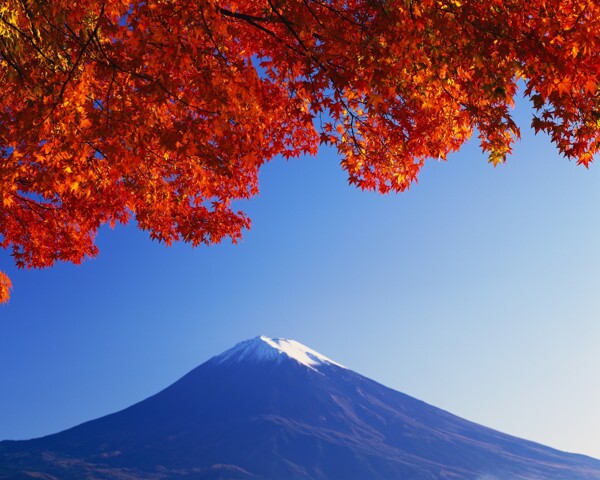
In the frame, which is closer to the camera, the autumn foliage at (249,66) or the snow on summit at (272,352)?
the autumn foliage at (249,66)

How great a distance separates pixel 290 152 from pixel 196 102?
224 centimetres

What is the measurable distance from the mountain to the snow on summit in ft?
11.2

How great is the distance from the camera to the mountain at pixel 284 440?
111m

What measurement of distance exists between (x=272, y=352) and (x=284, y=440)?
52.2m

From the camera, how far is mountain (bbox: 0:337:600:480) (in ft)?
363

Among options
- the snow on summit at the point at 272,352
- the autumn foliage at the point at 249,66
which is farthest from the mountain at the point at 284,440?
the autumn foliage at the point at 249,66

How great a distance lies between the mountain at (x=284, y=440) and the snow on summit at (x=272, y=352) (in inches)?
135

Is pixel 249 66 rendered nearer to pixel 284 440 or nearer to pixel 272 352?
pixel 284 440

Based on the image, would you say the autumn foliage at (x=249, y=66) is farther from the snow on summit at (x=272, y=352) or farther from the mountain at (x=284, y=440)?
the snow on summit at (x=272, y=352)

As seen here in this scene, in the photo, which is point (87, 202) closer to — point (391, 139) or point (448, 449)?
point (391, 139)

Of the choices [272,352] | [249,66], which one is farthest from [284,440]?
[249,66]

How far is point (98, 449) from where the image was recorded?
414ft

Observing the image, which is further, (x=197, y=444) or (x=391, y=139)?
(x=197, y=444)

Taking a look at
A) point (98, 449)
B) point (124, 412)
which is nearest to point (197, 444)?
point (98, 449)
